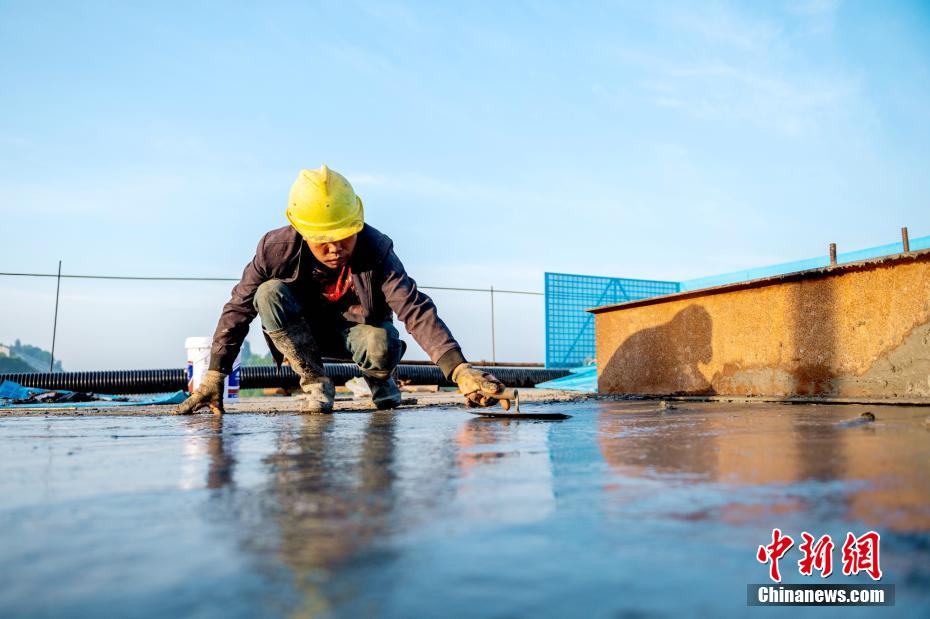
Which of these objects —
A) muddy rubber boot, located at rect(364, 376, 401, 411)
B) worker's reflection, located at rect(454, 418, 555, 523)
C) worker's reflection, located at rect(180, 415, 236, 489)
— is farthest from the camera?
muddy rubber boot, located at rect(364, 376, 401, 411)

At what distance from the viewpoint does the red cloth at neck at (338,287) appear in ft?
12.9

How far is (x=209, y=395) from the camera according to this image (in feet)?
12.8

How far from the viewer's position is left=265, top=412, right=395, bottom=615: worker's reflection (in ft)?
2.47

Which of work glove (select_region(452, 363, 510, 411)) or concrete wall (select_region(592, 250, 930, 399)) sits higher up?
concrete wall (select_region(592, 250, 930, 399))

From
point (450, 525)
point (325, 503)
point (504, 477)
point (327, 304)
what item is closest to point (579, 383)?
point (327, 304)

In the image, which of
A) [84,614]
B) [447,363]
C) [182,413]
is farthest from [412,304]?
[84,614]

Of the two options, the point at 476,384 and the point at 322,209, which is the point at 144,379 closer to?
the point at 322,209

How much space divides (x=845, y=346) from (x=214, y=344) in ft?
12.1

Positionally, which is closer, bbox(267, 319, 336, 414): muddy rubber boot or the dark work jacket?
the dark work jacket

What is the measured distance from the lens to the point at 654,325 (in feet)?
17.8

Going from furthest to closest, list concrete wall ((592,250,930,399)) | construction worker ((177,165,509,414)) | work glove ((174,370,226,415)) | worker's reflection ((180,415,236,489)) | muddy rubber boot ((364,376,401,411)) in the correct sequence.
A: muddy rubber boot ((364,376,401,411)), work glove ((174,370,226,415)), concrete wall ((592,250,930,399)), construction worker ((177,165,509,414)), worker's reflection ((180,415,236,489))

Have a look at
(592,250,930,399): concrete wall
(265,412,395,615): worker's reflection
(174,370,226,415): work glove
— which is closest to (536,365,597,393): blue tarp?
(592,250,930,399): concrete wall

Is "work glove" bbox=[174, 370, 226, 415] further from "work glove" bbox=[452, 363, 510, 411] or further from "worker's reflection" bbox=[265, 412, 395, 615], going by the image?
"worker's reflection" bbox=[265, 412, 395, 615]

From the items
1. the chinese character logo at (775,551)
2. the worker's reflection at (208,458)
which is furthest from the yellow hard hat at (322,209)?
the chinese character logo at (775,551)
